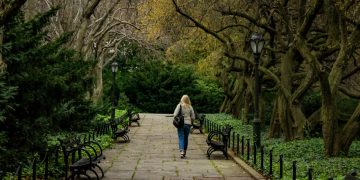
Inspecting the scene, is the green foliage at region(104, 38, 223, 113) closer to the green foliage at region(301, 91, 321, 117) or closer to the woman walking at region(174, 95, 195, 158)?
the green foliage at region(301, 91, 321, 117)

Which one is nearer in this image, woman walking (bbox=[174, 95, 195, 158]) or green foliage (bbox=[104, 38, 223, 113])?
woman walking (bbox=[174, 95, 195, 158])

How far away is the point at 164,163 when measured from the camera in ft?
50.0

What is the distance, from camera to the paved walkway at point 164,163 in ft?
41.9

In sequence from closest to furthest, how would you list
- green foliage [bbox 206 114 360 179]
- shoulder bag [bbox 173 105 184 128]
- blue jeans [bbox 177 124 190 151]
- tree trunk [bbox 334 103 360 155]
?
green foliage [bbox 206 114 360 179] → tree trunk [bbox 334 103 360 155] → shoulder bag [bbox 173 105 184 128] → blue jeans [bbox 177 124 190 151]

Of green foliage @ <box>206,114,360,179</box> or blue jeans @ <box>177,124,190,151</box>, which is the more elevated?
blue jeans @ <box>177,124,190,151</box>

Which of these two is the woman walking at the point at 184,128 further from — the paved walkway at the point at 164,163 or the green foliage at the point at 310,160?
the green foliage at the point at 310,160

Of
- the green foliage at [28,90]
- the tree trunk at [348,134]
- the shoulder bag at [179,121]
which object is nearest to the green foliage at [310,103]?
the shoulder bag at [179,121]

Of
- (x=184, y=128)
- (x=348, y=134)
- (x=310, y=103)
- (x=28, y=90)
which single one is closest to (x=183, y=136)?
(x=184, y=128)

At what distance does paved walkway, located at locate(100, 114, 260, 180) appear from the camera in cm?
1277

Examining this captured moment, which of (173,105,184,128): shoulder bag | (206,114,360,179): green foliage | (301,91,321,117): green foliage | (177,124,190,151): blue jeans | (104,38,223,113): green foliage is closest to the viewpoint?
(206,114,360,179): green foliage

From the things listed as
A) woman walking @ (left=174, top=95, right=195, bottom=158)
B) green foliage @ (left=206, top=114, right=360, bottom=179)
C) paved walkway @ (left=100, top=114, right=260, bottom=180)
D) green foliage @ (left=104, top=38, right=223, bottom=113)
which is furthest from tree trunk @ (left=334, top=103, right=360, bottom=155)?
green foliage @ (left=104, top=38, right=223, bottom=113)

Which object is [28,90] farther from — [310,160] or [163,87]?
[163,87]

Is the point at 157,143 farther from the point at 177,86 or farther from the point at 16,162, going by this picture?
the point at 177,86

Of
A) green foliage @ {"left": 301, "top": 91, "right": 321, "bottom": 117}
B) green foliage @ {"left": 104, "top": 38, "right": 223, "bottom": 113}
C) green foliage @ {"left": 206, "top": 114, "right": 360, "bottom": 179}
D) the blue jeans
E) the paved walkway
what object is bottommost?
the paved walkway
